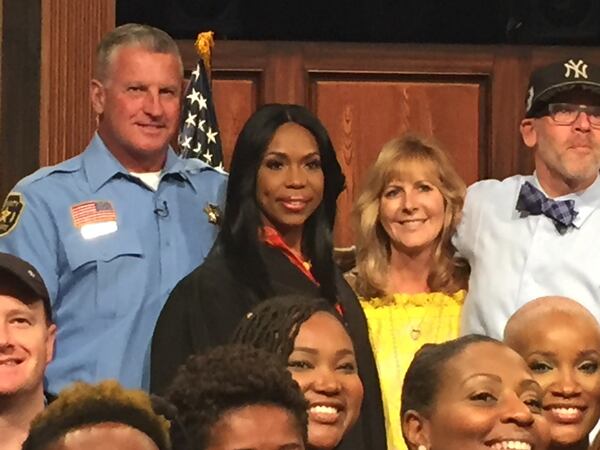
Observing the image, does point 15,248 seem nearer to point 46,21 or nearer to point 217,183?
point 217,183

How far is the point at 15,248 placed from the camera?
3766 millimetres

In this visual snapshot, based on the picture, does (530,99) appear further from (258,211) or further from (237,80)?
(237,80)

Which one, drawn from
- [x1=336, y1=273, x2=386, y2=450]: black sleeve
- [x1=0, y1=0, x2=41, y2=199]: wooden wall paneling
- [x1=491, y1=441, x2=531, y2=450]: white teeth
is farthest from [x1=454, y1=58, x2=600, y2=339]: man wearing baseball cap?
[x1=0, y1=0, x2=41, y2=199]: wooden wall paneling

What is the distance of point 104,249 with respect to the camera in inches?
151

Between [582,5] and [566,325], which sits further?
[582,5]

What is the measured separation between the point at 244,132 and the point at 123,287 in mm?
441

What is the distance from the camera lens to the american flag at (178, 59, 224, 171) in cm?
488

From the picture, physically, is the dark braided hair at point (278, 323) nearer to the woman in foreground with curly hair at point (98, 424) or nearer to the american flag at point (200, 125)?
the woman in foreground with curly hair at point (98, 424)

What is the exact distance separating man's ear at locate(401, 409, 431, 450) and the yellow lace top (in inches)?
27.5

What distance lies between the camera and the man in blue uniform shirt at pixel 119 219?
380 centimetres

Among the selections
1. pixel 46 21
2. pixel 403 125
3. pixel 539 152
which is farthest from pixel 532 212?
pixel 403 125

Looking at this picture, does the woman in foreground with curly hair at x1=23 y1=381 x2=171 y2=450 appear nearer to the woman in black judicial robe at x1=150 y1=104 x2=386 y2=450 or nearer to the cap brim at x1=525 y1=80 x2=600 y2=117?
the woman in black judicial robe at x1=150 y1=104 x2=386 y2=450

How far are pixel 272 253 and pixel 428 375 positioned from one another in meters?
0.64

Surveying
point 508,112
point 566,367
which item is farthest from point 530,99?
point 508,112
